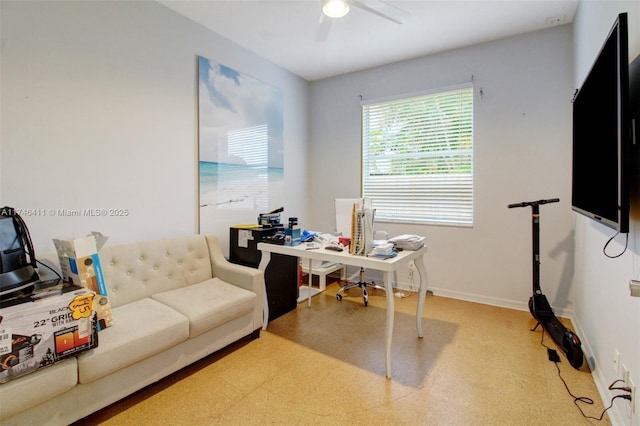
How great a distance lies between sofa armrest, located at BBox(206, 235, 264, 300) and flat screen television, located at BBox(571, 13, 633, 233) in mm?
2232

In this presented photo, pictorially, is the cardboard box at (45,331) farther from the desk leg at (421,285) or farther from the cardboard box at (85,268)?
the desk leg at (421,285)

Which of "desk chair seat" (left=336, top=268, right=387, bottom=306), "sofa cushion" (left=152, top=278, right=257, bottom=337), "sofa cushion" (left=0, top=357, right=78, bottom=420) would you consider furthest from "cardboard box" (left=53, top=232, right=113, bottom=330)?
"desk chair seat" (left=336, top=268, right=387, bottom=306)

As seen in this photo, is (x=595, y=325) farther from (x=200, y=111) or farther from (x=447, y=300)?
(x=200, y=111)

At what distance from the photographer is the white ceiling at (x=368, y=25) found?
8.94 ft

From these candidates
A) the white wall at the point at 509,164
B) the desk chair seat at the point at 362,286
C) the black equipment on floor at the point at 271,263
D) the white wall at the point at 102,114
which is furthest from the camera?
the desk chair seat at the point at 362,286

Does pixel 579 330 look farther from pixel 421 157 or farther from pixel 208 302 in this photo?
pixel 208 302

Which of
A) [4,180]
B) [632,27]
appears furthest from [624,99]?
[4,180]

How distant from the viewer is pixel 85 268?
1.88 m

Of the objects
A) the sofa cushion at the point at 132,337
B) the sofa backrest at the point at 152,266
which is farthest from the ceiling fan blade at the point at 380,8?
the sofa cushion at the point at 132,337

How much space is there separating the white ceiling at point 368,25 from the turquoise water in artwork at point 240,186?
133 centimetres

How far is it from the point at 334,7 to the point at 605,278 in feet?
8.18

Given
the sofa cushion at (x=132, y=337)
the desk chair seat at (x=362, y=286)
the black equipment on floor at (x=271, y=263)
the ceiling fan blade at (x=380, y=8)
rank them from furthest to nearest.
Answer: the desk chair seat at (x=362, y=286), the black equipment on floor at (x=271, y=263), the ceiling fan blade at (x=380, y=8), the sofa cushion at (x=132, y=337)

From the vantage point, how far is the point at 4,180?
1.96 metres

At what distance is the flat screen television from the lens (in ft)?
4.09
